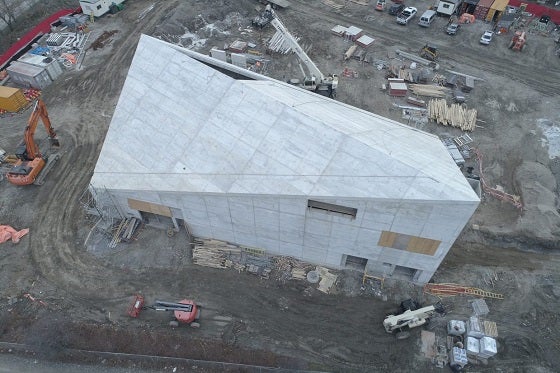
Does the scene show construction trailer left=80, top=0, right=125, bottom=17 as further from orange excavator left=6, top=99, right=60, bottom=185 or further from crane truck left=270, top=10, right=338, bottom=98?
crane truck left=270, top=10, right=338, bottom=98

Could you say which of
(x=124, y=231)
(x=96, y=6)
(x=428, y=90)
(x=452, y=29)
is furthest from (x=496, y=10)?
(x=124, y=231)

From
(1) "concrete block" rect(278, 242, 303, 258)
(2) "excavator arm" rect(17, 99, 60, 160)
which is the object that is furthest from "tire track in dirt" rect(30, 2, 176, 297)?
(1) "concrete block" rect(278, 242, 303, 258)

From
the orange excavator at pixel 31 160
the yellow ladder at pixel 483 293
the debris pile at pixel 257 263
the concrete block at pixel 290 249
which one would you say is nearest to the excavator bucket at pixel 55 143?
the orange excavator at pixel 31 160

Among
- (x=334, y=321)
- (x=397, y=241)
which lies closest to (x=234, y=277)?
(x=334, y=321)

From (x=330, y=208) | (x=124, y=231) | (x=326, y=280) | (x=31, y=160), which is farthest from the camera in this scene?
(x=31, y=160)

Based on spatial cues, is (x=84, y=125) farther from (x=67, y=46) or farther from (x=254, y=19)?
(x=254, y=19)

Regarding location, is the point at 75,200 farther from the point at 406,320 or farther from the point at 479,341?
the point at 479,341
